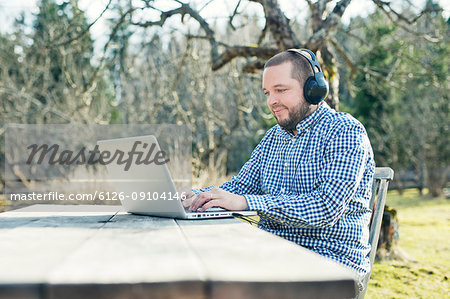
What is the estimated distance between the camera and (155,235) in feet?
4.50

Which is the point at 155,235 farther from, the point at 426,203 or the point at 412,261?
the point at 426,203

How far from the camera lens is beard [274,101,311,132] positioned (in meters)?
2.26

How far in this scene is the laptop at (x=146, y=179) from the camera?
1.70 metres

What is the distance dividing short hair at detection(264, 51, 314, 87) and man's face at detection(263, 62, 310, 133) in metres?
0.02

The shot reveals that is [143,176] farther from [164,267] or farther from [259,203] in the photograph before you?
[164,267]

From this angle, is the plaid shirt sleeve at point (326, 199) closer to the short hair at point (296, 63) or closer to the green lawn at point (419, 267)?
the short hair at point (296, 63)

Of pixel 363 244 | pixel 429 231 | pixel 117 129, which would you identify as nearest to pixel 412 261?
pixel 429 231

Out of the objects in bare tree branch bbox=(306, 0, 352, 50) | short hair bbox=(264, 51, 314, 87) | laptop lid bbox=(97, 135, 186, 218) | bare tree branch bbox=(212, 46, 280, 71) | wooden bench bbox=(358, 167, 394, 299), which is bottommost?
wooden bench bbox=(358, 167, 394, 299)

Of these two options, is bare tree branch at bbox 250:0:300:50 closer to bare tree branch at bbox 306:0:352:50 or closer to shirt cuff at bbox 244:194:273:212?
bare tree branch at bbox 306:0:352:50

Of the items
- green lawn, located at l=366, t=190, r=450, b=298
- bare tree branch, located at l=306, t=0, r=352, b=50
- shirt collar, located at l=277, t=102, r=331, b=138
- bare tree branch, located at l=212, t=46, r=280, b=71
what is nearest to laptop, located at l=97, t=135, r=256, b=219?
shirt collar, located at l=277, t=102, r=331, b=138

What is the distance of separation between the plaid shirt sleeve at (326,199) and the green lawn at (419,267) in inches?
86.8

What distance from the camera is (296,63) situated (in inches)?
89.7

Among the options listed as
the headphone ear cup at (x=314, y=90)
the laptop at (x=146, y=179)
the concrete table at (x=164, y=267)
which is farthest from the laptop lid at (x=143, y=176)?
the headphone ear cup at (x=314, y=90)

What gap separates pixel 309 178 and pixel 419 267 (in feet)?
10.7
